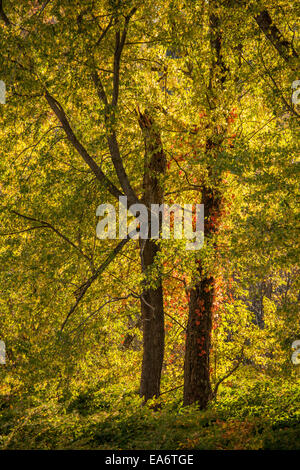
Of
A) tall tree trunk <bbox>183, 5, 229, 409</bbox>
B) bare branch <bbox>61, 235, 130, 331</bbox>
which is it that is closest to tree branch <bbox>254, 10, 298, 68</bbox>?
tall tree trunk <bbox>183, 5, 229, 409</bbox>

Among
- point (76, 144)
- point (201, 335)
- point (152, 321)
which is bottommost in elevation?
point (201, 335)

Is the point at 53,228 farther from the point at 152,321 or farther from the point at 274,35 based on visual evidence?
the point at 274,35

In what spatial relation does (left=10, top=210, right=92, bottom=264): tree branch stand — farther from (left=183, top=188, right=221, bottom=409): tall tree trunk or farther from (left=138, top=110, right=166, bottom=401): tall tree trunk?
(left=183, top=188, right=221, bottom=409): tall tree trunk

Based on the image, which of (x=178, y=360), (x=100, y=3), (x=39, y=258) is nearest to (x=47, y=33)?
(x=100, y=3)

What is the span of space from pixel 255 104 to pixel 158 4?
2969mm

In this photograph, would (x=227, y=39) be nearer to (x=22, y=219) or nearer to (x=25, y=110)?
(x=25, y=110)

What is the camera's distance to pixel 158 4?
10297 millimetres

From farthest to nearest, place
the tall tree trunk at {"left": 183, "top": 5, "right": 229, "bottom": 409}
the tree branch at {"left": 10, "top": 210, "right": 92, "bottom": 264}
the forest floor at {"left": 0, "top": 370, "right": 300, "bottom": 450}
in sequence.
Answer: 1. the tall tree trunk at {"left": 183, "top": 5, "right": 229, "bottom": 409}
2. the tree branch at {"left": 10, "top": 210, "right": 92, "bottom": 264}
3. the forest floor at {"left": 0, "top": 370, "right": 300, "bottom": 450}

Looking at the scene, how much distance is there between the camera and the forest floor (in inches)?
317

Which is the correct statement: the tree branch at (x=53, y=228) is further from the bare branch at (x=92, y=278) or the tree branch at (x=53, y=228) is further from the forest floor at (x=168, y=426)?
the forest floor at (x=168, y=426)

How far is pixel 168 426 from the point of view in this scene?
9.09 meters

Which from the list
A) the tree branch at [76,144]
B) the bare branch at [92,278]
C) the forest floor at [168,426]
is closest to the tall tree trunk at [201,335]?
the forest floor at [168,426]

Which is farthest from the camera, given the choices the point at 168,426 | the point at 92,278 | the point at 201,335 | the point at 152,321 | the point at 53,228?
the point at 152,321

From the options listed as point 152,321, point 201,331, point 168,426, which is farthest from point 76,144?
point 168,426
